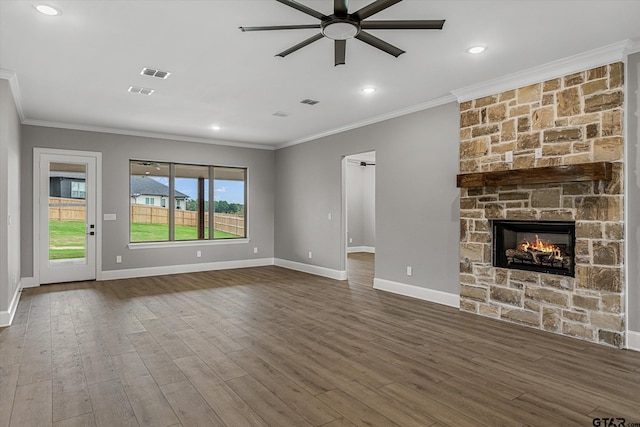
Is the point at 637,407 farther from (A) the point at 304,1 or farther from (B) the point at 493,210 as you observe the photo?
(A) the point at 304,1

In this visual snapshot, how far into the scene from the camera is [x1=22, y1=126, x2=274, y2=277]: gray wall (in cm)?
637

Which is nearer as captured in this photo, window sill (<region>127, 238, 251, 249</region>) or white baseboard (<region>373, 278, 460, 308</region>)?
white baseboard (<region>373, 278, 460, 308</region>)

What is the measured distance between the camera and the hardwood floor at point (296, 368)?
2430 millimetres

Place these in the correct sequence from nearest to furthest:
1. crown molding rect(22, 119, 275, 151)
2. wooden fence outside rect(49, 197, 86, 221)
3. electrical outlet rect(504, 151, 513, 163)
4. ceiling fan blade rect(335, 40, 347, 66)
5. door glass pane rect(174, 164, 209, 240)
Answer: ceiling fan blade rect(335, 40, 347, 66) → electrical outlet rect(504, 151, 513, 163) → crown molding rect(22, 119, 275, 151) → wooden fence outside rect(49, 197, 86, 221) → door glass pane rect(174, 164, 209, 240)

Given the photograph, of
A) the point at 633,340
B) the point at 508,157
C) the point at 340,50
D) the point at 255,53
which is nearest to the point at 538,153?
the point at 508,157

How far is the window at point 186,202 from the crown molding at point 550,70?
5.43 m

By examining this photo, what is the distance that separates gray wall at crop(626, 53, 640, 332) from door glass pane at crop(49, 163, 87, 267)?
7.83 meters

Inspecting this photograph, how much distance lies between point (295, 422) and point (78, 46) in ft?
12.2

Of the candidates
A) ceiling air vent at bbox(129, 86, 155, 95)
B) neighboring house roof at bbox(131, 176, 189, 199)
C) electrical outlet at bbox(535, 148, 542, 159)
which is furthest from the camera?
neighboring house roof at bbox(131, 176, 189, 199)

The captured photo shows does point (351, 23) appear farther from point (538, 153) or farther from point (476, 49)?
point (538, 153)

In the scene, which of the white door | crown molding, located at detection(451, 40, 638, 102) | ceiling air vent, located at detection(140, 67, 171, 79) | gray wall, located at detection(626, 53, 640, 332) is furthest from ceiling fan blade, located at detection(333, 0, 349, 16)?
the white door

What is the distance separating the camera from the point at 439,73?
4.26 metres

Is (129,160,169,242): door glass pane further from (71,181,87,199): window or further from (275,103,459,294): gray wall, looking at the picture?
(275,103,459,294): gray wall

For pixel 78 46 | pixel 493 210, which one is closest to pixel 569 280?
pixel 493 210
